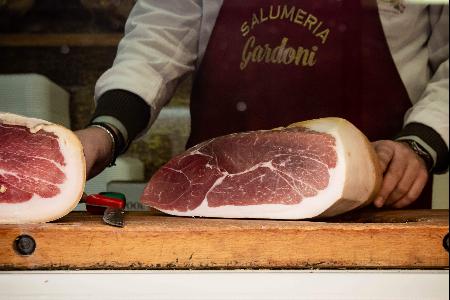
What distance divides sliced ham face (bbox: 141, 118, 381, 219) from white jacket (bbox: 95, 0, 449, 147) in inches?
14.4

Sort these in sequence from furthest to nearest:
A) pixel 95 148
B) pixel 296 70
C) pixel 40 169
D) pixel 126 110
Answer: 1. pixel 126 110
2. pixel 296 70
3. pixel 95 148
4. pixel 40 169

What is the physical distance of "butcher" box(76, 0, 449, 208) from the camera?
5.48 feet

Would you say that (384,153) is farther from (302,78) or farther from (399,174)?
(302,78)

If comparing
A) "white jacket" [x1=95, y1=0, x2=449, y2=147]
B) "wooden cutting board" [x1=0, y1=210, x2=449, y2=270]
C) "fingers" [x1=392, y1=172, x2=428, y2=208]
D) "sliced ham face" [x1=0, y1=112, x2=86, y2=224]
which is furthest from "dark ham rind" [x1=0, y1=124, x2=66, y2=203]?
"fingers" [x1=392, y1=172, x2=428, y2=208]

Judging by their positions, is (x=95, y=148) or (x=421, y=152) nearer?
(x=95, y=148)

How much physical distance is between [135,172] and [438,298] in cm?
102

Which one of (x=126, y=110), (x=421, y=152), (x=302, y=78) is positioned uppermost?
(x=302, y=78)

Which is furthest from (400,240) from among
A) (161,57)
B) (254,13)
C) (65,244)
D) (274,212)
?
(161,57)

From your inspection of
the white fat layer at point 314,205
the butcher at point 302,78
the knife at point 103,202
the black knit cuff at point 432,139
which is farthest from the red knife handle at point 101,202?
the black knit cuff at point 432,139

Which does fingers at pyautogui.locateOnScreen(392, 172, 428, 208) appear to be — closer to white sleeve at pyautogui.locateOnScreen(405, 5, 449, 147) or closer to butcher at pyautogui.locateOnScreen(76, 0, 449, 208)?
butcher at pyautogui.locateOnScreen(76, 0, 449, 208)

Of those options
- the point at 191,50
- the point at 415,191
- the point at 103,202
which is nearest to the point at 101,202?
the point at 103,202

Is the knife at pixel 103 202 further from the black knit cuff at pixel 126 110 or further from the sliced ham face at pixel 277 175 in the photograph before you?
the black knit cuff at pixel 126 110

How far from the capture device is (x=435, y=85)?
184 centimetres

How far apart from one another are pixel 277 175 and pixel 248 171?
0.08m
